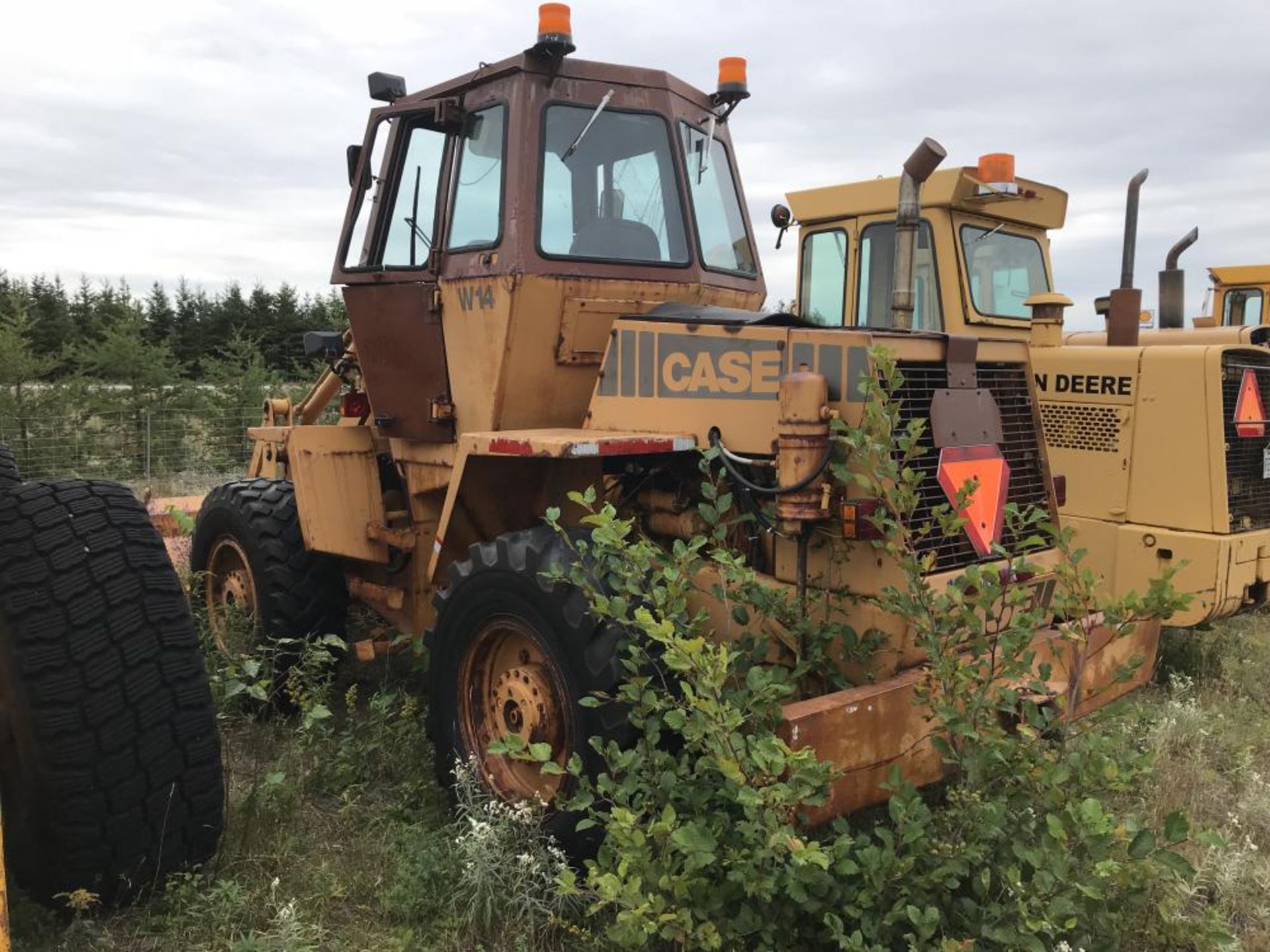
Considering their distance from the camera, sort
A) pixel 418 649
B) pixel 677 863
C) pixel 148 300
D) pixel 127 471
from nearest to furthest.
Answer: pixel 677 863 → pixel 418 649 → pixel 127 471 → pixel 148 300

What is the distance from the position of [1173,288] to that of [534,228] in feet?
Result: 18.6

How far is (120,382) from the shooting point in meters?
16.2

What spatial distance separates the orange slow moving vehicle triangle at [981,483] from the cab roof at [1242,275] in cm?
916

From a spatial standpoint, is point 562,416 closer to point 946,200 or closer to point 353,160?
point 353,160

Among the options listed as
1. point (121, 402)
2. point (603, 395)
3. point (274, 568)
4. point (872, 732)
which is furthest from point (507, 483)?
point (121, 402)

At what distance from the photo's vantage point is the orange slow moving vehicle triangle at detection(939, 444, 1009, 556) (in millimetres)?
3322

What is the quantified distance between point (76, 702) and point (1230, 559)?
5.40 metres

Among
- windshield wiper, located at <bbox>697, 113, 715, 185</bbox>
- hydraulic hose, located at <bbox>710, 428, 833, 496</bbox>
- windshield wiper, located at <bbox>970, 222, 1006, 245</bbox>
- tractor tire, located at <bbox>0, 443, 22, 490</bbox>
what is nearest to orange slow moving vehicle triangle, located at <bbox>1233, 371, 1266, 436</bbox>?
windshield wiper, located at <bbox>970, 222, 1006, 245</bbox>

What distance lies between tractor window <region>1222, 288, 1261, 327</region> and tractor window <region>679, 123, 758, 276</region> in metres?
8.36

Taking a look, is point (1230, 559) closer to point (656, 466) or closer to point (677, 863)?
point (656, 466)

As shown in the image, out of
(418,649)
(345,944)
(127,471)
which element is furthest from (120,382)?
(345,944)

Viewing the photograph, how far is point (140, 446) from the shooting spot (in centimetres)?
1602

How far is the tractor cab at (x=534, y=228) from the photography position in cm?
402

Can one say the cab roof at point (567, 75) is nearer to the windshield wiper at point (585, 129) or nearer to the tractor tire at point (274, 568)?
the windshield wiper at point (585, 129)
